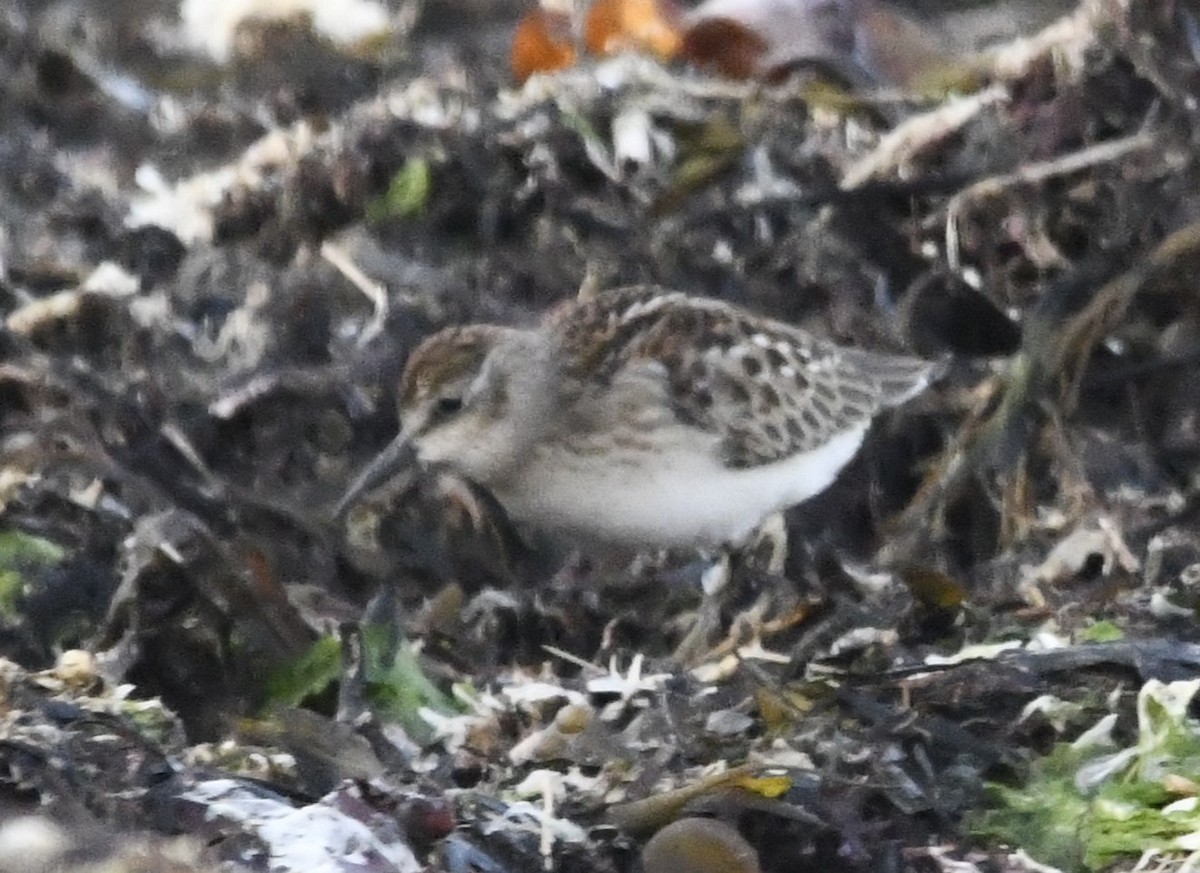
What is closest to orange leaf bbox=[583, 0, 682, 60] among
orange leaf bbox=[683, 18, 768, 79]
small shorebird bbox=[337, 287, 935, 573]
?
orange leaf bbox=[683, 18, 768, 79]

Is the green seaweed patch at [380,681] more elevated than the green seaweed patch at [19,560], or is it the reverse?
the green seaweed patch at [19,560]

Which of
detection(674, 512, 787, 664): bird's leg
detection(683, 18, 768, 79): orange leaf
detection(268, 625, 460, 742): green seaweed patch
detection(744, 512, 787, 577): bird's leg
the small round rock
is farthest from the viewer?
detection(683, 18, 768, 79): orange leaf

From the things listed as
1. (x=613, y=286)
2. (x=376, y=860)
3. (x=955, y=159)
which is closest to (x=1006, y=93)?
(x=955, y=159)

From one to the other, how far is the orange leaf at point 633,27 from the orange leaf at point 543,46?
0.06 m

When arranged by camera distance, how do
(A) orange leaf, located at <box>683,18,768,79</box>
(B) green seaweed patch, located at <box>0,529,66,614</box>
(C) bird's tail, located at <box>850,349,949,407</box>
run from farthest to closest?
(A) orange leaf, located at <box>683,18,768,79</box> → (C) bird's tail, located at <box>850,349,949,407</box> → (B) green seaweed patch, located at <box>0,529,66,614</box>

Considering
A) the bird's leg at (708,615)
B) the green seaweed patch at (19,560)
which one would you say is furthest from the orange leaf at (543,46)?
the green seaweed patch at (19,560)

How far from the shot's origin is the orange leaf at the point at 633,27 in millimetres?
4660

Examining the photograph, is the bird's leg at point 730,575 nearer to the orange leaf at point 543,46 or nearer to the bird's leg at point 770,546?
the bird's leg at point 770,546

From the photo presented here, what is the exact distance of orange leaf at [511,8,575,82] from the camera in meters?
4.77

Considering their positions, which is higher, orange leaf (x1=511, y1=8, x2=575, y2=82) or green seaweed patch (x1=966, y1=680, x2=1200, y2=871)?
orange leaf (x1=511, y1=8, x2=575, y2=82)

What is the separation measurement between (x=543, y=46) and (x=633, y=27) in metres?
0.24

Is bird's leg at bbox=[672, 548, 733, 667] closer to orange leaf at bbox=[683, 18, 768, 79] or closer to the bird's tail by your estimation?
the bird's tail

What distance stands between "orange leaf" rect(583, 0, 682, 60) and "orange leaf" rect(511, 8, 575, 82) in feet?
0.21

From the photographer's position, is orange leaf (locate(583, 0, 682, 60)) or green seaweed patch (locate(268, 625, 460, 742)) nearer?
green seaweed patch (locate(268, 625, 460, 742))
